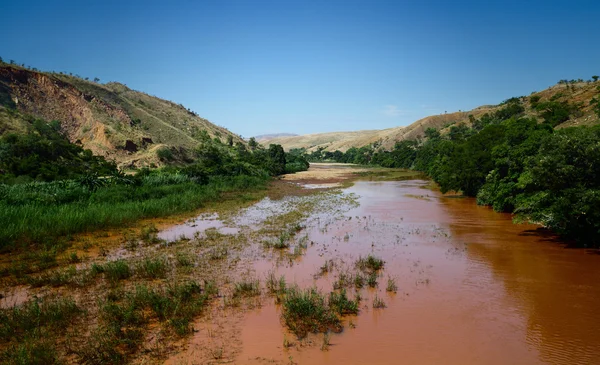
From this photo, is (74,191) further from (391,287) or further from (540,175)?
(540,175)

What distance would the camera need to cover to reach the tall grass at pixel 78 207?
55.8ft

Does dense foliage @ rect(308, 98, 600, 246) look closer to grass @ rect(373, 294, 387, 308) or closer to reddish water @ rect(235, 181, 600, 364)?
reddish water @ rect(235, 181, 600, 364)

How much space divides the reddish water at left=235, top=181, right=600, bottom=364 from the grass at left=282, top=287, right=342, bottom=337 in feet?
0.90

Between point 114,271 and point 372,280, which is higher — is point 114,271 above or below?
above

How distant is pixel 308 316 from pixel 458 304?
4.47 metres

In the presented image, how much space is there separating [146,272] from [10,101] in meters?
63.3

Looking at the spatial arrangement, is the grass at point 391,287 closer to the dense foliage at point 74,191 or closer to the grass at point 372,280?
the grass at point 372,280

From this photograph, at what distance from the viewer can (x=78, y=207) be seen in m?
21.8

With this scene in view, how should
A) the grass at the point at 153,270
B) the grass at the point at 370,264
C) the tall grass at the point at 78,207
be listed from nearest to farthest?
the grass at the point at 153,270 < the grass at the point at 370,264 < the tall grass at the point at 78,207

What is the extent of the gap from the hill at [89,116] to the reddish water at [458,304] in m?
45.5

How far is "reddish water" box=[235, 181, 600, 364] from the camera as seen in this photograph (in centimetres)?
780

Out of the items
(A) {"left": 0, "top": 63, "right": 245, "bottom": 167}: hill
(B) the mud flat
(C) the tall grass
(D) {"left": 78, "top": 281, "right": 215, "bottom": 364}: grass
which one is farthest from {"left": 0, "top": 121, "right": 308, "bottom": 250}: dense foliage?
(D) {"left": 78, "top": 281, "right": 215, "bottom": 364}: grass

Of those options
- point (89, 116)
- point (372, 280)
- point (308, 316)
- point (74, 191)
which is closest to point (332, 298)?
point (308, 316)

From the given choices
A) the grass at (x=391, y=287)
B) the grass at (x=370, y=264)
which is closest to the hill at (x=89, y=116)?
the grass at (x=370, y=264)
